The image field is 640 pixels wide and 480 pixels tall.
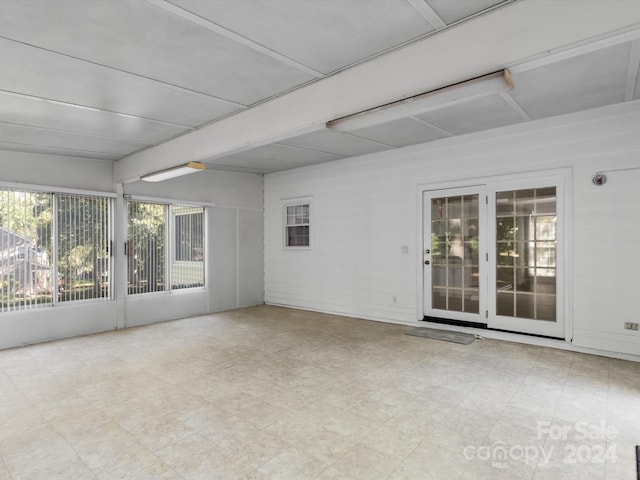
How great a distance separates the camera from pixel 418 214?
593 cm

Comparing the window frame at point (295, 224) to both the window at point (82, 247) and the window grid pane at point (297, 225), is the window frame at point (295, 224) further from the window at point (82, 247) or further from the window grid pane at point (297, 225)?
the window at point (82, 247)

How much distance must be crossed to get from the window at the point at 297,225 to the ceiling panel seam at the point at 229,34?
176 inches

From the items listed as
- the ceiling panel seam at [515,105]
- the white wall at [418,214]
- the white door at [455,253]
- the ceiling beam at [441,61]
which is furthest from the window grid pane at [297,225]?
the ceiling panel seam at [515,105]

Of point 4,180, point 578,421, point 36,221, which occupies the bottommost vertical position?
point 578,421

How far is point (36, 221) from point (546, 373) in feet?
22.3

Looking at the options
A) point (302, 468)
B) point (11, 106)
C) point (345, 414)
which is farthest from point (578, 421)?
point (11, 106)

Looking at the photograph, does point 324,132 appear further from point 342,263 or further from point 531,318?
point 531,318

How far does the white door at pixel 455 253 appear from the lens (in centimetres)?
538

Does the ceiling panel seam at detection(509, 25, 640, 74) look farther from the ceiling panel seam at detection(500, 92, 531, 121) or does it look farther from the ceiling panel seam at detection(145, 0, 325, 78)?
the ceiling panel seam at detection(500, 92, 531, 121)

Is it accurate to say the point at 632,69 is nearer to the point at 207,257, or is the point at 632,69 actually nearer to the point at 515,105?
the point at 515,105

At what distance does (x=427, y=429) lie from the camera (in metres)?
2.75

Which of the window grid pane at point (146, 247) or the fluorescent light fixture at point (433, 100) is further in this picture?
the window grid pane at point (146, 247)

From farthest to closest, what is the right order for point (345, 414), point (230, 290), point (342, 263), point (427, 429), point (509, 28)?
1. point (230, 290)
2. point (342, 263)
3. point (345, 414)
4. point (427, 429)
5. point (509, 28)

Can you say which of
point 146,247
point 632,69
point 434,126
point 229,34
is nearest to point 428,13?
point 229,34
